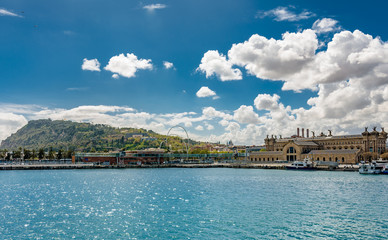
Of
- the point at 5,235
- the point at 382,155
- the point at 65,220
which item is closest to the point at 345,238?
the point at 65,220

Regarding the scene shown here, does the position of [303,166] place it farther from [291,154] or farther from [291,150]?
[291,150]

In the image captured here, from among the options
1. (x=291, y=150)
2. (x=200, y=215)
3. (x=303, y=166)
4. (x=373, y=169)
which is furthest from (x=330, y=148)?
(x=200, y=215)

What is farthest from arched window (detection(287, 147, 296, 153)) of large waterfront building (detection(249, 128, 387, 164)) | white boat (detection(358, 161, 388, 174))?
white boat (detection(358, 161, 388, 174))

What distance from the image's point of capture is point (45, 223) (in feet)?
117

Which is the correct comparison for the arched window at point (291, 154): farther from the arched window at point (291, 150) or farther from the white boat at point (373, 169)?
the white boat at point (373, 169)

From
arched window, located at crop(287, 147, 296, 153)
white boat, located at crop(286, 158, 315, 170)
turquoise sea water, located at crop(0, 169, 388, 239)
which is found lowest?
white boat, located at crop(286, 158, 315, 170)

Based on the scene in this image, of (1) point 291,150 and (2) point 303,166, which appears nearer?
(2) point 303,166

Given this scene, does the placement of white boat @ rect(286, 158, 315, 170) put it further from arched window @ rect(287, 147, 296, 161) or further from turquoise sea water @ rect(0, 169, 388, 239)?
turquoise sea water @ rect(0, 169, 388, 239)

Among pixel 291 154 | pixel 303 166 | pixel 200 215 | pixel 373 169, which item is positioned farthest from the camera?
pixel 291 154

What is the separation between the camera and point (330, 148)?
168 m

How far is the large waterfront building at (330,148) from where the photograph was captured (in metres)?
145

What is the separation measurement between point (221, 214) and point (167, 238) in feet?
36.5

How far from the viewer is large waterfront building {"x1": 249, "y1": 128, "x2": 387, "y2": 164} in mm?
144625

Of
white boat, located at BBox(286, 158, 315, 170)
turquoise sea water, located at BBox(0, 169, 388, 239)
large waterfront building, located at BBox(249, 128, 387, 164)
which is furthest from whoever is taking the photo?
large waterfront building, located at BBox(249, 128, 387, 164)
